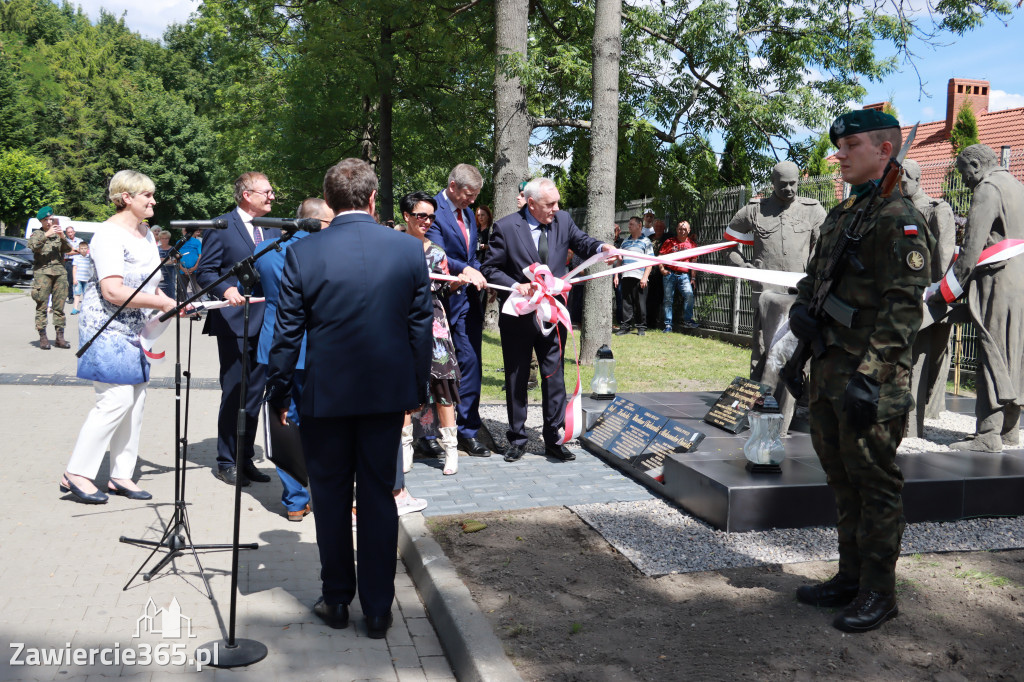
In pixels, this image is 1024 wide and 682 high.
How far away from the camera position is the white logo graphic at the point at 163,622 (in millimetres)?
4207

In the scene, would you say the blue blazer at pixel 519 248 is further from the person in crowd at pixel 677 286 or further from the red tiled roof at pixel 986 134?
the red tiled roof at pixel 986 134

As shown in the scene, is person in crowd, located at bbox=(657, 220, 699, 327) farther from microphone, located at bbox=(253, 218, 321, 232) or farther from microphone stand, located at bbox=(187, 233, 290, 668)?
microphone stand, located at bbox=(187, 233, 290, 668)

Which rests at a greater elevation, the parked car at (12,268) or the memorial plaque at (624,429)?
the parked car at (12,268)

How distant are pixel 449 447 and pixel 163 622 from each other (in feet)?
10.3

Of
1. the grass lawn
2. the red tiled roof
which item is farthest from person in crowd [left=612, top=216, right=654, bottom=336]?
the red tiled roof

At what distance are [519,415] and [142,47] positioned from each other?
82527mm

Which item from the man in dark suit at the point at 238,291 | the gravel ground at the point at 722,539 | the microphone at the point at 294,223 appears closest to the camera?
the microphone at the point at 294,223

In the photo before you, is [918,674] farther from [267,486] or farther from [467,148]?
[467,148]

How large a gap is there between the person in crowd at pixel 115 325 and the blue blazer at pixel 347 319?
236 cm

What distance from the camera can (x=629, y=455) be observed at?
7289mm

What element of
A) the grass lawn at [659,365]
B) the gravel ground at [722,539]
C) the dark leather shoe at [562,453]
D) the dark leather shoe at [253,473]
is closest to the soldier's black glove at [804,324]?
the gravel ground at [722,539]

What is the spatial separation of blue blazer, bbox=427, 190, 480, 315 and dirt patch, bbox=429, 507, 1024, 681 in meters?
2.65

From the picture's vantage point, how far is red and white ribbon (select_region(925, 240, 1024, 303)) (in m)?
7.28

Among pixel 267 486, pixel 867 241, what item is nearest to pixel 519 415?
pixel 267 486
